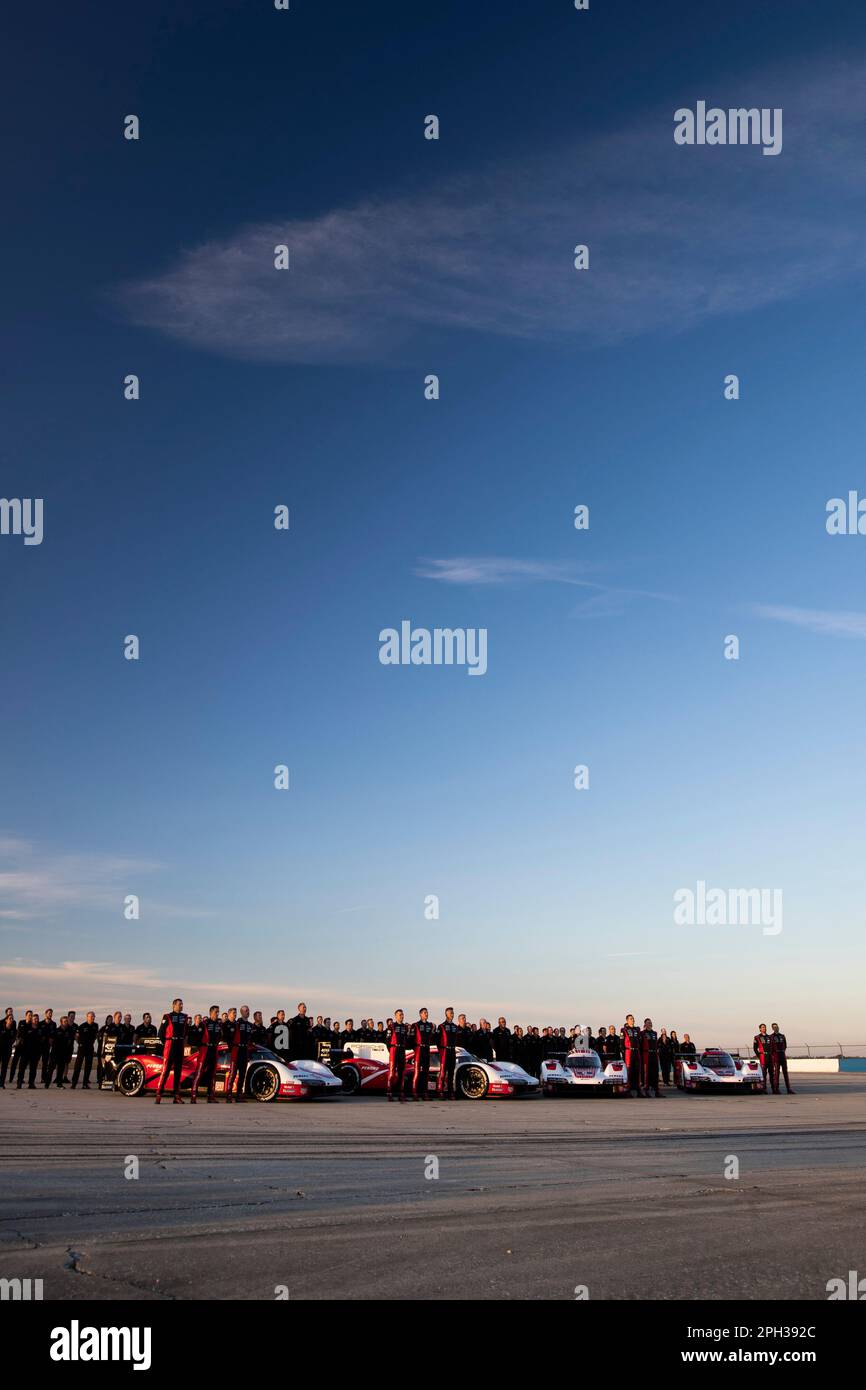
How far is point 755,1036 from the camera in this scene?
29.4 m

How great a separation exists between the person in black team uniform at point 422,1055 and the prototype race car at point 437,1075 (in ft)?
0.96

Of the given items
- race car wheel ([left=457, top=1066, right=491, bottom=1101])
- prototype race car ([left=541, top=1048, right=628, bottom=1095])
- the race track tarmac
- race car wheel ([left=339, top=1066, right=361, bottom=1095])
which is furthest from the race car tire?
prototype race car ([left=541, top=1048, right=628, bottom=1095])

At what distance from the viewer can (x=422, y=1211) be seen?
7.56m

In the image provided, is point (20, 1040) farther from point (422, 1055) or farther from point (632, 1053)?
point (632, 1053)

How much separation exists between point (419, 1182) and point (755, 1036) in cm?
2255

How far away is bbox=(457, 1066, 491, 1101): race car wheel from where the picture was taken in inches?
910

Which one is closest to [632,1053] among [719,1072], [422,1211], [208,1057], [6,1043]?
[719,1072]

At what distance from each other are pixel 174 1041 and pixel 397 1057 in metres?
4.62

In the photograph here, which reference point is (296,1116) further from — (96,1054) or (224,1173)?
(96,1054)

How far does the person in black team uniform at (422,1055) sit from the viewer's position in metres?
22.3

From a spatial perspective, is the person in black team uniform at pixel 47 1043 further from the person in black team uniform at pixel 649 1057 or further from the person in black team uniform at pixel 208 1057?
the person in black team uniform at pixel 649 1057

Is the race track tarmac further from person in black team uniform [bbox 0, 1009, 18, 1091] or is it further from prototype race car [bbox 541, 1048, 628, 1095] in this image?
person in black team uniform [bbox 0, 1009, 18, 1091]
